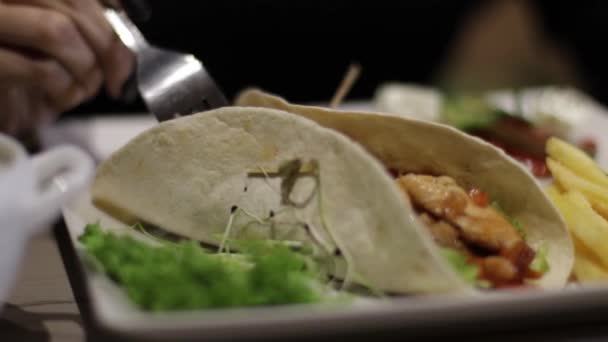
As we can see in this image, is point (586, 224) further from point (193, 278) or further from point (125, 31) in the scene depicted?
point (125, 31)

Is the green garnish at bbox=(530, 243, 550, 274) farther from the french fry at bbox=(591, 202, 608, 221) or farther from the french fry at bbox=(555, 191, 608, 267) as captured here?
the french fry at bbox=(591, 202, 608, 221)

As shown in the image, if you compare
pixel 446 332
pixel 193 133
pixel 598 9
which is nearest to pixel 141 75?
pixel 193 133

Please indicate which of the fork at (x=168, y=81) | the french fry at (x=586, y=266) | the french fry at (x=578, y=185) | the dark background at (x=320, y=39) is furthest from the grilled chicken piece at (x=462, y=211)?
the dark background at (x=320, y=39)

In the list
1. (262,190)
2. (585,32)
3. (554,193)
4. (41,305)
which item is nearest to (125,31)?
(262,190)

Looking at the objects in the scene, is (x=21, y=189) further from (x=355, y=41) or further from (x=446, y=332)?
(x=355, y=41)

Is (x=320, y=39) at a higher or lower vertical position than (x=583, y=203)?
lower

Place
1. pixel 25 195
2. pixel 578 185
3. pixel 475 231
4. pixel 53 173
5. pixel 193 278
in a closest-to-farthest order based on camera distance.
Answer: pixel 25 195 < pixel 53 173 < pixel 193 278 < pixel 475 231 < pixel 578 185

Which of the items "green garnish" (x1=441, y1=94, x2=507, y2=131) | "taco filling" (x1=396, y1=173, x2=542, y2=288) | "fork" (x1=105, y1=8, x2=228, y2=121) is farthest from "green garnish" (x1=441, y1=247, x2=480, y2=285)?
"green garnish" (x1=441, y1=94, x2=507, y2=131)

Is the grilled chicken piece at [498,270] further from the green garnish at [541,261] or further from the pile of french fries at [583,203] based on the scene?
the pile of french fries at [583,203]
